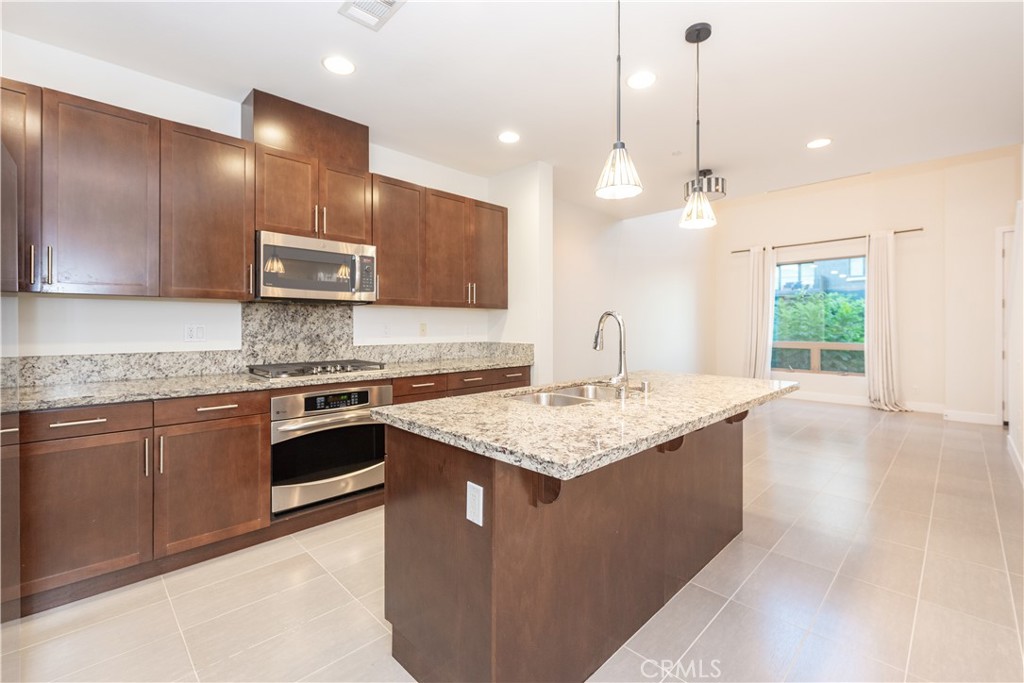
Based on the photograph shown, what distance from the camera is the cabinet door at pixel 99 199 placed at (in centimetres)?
206

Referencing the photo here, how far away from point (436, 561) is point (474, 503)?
1.04 ft

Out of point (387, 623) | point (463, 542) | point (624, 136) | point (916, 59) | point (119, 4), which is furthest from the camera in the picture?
point (624, 136)

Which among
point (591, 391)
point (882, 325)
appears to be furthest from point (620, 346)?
point (882, 325)

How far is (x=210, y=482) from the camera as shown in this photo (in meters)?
2.28

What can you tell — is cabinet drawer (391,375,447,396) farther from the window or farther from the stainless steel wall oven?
the window

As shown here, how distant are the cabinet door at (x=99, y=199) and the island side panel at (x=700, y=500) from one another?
2.77 meters

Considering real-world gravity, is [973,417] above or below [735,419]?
below

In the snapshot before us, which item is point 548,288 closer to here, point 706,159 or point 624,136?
point 624,136

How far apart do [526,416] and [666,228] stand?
20.2 ft

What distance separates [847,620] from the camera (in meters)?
1.86

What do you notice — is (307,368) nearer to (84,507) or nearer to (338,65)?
(84,507)

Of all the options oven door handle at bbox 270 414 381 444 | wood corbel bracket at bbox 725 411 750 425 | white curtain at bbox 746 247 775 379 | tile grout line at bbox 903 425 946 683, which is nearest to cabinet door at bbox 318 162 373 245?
oven door handle at bbox 270 414 381 444

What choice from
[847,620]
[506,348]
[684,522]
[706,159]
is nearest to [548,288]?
[506,348]

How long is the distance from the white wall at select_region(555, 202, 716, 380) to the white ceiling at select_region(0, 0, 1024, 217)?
1.84 meters
